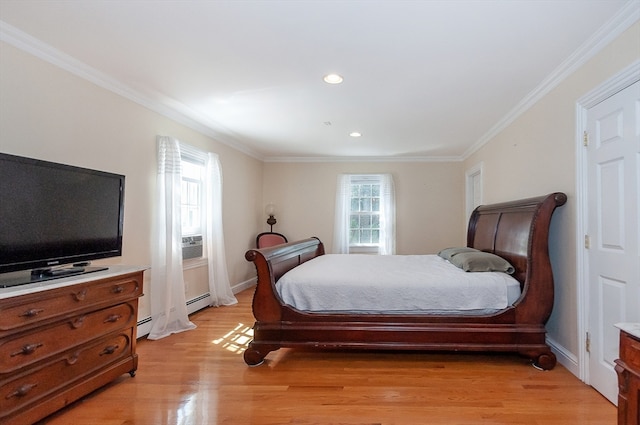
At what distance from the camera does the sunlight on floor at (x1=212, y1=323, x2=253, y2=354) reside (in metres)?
3.05

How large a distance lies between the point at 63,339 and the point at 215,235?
2557mm

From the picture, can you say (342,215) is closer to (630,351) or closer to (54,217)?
(54,217)

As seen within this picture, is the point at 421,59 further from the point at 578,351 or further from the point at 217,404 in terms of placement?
the point at 217,404

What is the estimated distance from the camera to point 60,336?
1911 millimetres

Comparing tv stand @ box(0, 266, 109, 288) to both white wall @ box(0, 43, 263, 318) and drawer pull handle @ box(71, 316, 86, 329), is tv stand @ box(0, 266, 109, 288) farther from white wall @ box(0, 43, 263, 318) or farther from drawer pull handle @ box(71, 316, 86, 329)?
white wall @ box(0, 43, 263, 318)

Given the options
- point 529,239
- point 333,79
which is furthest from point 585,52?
point 333,79

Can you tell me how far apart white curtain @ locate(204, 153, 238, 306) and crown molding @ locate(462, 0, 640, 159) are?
3580 mm

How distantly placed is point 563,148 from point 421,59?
1.30 metres

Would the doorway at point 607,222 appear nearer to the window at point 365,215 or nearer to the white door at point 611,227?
the white door at point 611,227

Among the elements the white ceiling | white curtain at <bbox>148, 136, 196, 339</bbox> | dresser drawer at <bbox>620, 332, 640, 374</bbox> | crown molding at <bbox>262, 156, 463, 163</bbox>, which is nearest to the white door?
the white ceiling

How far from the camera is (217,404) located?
2.12 metres

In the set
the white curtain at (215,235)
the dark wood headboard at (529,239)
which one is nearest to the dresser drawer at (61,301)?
the white curtain at (215,235)

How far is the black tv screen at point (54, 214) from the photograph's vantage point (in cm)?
183

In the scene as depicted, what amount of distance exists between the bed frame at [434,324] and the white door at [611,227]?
0.30 m
